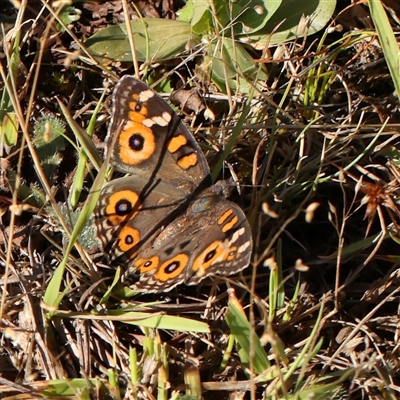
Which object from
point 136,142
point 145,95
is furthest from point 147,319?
point 145,95

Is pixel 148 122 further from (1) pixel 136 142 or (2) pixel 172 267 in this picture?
(2) pixel 172 267

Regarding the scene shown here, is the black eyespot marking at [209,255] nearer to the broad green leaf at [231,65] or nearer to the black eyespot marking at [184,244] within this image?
the black eyespot marking at [184,244]

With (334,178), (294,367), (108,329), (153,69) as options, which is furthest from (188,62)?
(294,367)

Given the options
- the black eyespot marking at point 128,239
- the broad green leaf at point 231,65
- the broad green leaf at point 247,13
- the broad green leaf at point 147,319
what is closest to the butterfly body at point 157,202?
the black eyespot marking at point 128,239

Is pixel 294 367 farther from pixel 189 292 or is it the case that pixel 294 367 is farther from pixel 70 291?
pixel 70 291

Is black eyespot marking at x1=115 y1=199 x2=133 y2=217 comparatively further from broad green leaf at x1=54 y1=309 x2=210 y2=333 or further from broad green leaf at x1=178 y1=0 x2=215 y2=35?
broad green leaf at x1=178 y1=0 x2=215 y2=35
